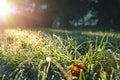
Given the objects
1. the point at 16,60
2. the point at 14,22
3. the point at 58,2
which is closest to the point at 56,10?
the point at 58,2

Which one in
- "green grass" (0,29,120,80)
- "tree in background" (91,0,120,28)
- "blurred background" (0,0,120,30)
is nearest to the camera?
"green grass" (0,29,120,80)

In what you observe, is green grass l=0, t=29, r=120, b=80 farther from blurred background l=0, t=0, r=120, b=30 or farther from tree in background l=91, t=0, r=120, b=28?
tree in background l=91, t=0, r=120, b=28

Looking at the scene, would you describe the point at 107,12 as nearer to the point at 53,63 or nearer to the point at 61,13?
the point at 61,13

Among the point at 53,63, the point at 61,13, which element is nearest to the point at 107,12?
the point at 61,13

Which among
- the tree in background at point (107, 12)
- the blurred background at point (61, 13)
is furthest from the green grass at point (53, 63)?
the tree in background at point (107, 12)

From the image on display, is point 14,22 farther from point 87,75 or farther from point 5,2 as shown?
point 87,75

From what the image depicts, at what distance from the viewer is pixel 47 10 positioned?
1705 centimetres

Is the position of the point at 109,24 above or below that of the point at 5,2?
below

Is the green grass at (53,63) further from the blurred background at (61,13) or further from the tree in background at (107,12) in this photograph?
the tree in background at (107,12)

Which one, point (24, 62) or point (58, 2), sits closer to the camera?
point (24, 62)

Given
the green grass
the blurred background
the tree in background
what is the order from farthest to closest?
the blurred background, the tree in background, the green grass

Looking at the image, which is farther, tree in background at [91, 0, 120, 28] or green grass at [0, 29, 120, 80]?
tree in background at [91, 0, 120, 28]

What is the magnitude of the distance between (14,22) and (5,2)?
106 cm

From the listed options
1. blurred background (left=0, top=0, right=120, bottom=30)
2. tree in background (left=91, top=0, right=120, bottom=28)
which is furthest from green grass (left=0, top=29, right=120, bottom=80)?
tree in background (left=91, top=0, right=120, bottom=28)
